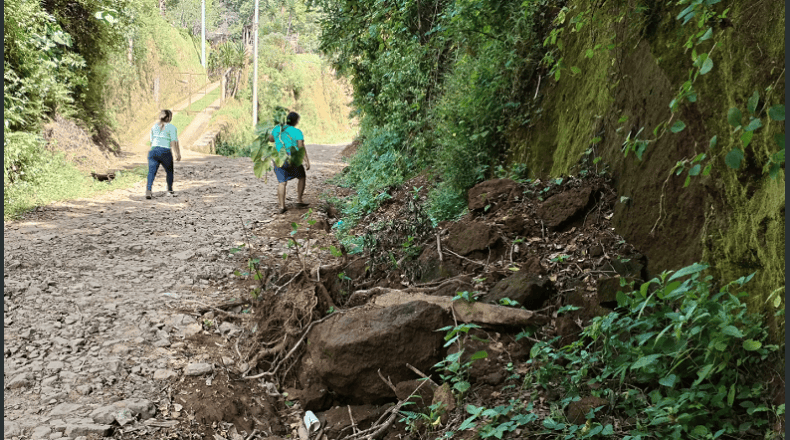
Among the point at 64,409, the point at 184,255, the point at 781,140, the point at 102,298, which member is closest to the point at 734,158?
the point at 781,140

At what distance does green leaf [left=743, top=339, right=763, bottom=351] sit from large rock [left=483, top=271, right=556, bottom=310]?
1.56 metres

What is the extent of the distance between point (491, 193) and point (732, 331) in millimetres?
2984

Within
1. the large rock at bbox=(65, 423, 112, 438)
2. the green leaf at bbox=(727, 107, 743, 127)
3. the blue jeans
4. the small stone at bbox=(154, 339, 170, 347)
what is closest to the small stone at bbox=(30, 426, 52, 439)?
the large rock at bbox=(65, 423, 112, 438)

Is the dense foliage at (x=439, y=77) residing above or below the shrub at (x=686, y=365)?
above

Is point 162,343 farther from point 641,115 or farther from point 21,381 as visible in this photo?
point 641,115

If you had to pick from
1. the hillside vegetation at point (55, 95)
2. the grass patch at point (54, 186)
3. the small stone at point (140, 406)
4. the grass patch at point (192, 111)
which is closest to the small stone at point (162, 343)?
the small stone at point (140, 406)

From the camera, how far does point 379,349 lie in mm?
4109

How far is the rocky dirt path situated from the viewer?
159 inches

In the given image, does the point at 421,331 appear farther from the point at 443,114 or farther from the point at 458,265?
the point at 443,114

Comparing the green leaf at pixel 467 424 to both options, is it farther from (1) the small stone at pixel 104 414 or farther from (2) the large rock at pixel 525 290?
(1) the small stone at pixel 104 414

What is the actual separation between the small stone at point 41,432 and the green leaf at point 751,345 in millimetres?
3926

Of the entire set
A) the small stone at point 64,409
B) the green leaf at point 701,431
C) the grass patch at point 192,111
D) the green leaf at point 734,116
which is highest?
the grass patch at point 192,111

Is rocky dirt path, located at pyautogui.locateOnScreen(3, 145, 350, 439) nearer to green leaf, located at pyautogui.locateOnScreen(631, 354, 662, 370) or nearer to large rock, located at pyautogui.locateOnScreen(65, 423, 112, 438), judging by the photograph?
large rock, located at pyautogui.locateOnScreen(65, 423, 112, 438)

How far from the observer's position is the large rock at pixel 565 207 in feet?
15.4
